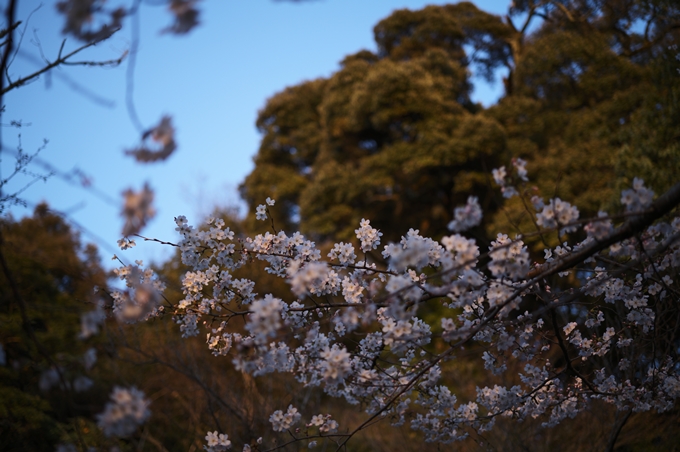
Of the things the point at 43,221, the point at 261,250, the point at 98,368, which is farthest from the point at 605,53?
the point at 43,221

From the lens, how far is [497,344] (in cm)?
227

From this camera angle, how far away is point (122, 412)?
1.30 meters

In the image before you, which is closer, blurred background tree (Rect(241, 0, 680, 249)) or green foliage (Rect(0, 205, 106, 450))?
green foliage (Rect(0, 205, 106, 450))

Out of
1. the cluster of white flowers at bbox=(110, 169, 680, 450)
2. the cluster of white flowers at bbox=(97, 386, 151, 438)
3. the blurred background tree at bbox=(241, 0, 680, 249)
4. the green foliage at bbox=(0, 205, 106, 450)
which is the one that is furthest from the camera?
the blurred background tree at bbox=(241, 0, 680, 249)

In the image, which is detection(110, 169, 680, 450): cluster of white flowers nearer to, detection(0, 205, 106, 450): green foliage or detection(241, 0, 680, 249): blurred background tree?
detection(0, 205, 106, 450): green foliage

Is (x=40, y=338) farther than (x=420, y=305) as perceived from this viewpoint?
Yes

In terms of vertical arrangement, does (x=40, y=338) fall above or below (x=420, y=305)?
above

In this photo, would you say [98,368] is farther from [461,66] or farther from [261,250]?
[461,66]

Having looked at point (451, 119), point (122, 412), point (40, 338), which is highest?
point (451, 119)

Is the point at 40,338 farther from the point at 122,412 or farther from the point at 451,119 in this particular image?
the point at 451,119

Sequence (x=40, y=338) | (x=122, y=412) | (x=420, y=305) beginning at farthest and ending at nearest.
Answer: (x=40, y=338), (x=420, y=305), (x=122, y=412)

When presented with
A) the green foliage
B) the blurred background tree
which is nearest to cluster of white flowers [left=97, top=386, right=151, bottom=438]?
the green foliage

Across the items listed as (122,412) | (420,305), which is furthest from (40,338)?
(122,412)

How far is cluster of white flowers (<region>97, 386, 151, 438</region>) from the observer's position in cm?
129
